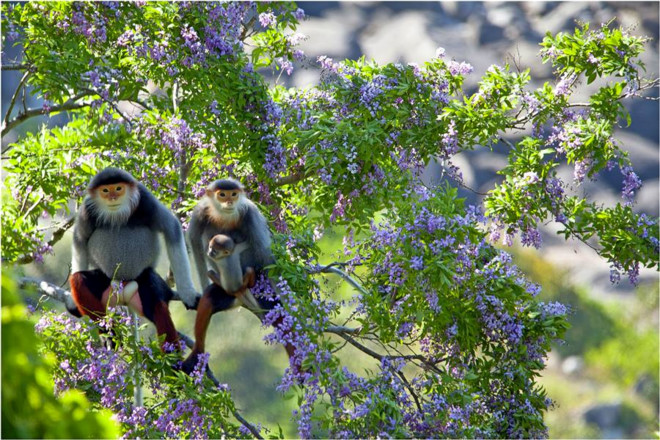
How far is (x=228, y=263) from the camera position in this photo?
14.9ft

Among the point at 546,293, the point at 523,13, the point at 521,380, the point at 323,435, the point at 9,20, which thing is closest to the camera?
the point at 323,435

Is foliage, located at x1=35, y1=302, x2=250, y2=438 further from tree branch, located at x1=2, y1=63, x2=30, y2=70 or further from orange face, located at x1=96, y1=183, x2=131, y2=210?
tree branch, located at x1=2, y1=63, x2=30, y2=70

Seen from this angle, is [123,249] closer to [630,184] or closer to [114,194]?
[114,194]

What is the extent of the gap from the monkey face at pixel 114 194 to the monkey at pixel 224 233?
1.35 ft

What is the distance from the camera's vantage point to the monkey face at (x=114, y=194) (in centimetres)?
444

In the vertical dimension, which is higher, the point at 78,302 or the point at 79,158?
the point at 79,158

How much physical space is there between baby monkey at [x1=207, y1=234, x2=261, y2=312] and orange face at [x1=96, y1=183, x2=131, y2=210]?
494 mm

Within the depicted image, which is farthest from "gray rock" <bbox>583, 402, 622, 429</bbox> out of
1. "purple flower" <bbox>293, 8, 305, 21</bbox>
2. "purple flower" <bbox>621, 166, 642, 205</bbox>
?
"purple flower" <bbox>621, 166, 642, 205</bbox>

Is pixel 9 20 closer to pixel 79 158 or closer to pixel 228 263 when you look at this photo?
pixel 79 158

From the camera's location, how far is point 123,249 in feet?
15.1

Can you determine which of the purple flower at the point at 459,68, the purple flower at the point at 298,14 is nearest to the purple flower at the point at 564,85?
the purple flower at the point at 459,68

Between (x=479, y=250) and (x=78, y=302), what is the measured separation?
6.60ft

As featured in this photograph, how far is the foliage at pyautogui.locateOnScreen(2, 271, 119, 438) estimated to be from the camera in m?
1.52

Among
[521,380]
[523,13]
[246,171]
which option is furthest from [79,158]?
[523,13]
